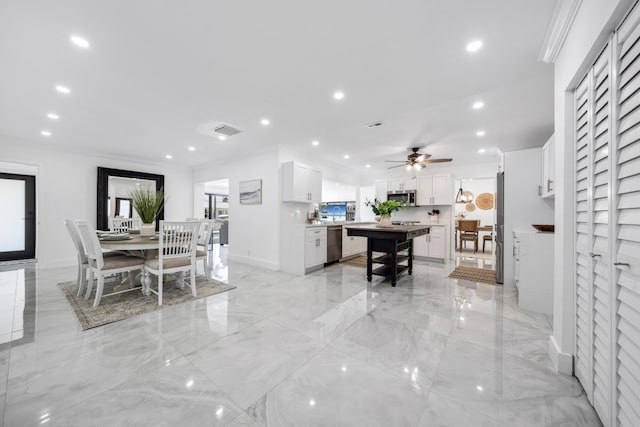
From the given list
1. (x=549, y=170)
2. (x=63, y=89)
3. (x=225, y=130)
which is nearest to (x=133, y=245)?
(x=63, y=89)

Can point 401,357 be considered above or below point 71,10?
below

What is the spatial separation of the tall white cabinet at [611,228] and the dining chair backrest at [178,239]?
3.53 m

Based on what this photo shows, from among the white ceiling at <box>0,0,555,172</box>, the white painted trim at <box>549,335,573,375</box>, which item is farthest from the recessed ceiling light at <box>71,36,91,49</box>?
the white painted trim at <box>549,335,573,375</box>

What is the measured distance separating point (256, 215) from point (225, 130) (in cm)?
190

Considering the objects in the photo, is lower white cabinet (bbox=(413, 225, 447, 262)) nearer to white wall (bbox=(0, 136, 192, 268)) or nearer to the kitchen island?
the kitchen island

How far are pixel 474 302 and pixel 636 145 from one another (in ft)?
8.42

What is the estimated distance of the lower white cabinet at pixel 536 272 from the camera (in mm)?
2676

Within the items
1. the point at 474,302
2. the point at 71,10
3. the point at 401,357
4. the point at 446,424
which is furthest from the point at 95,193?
the point at 474,302

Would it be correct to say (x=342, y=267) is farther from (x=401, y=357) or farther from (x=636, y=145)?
(x=636, y=145)

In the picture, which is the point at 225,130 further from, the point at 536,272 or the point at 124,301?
the point at 536,272

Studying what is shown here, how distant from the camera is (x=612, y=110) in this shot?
44.6 inches

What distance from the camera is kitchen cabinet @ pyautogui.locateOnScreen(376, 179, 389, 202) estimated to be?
21.7 ft

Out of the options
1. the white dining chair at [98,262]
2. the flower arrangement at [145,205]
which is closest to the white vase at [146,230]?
the flower arrangement at [145,205]

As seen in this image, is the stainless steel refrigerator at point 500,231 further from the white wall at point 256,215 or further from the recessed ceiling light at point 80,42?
the recessed ceiling light at point 80,42
